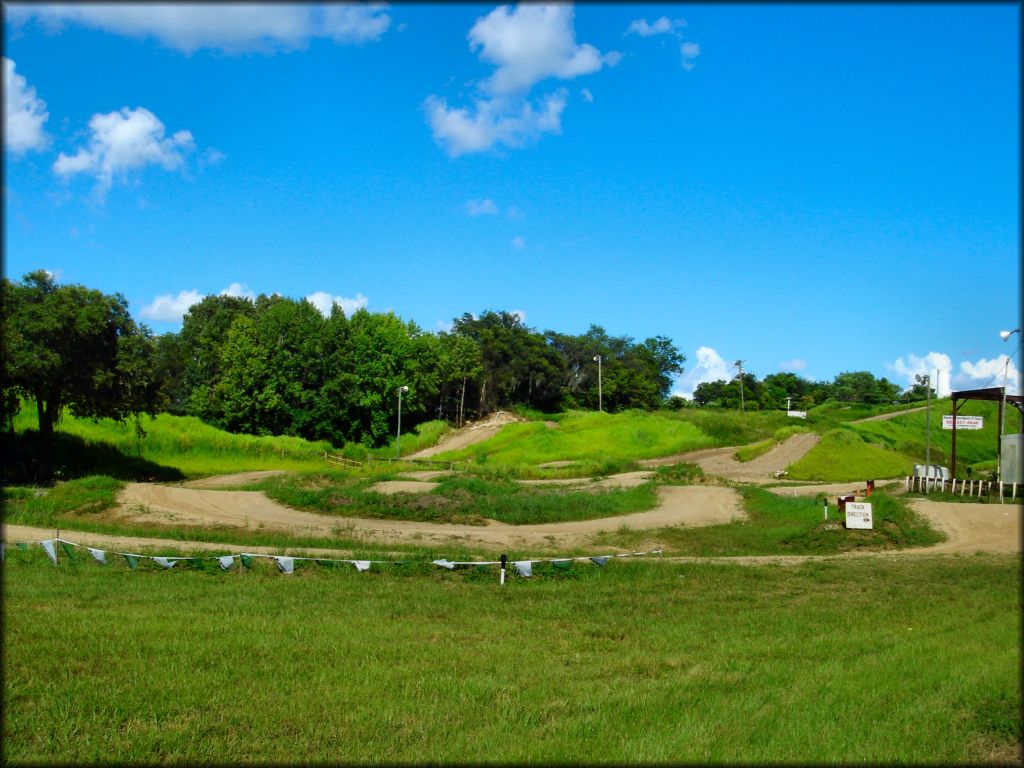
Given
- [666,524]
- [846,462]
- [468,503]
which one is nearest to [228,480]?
[468,503]

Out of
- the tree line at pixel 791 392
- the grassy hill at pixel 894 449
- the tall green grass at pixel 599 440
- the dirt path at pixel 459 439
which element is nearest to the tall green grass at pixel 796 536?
the grassy hill at pixel 894 449

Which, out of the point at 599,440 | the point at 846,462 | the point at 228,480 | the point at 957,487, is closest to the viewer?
the point at 957,487

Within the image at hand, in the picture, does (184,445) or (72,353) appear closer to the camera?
(72,353)

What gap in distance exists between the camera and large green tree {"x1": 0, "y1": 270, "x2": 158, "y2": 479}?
36188 mm

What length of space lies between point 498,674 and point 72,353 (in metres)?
35.5

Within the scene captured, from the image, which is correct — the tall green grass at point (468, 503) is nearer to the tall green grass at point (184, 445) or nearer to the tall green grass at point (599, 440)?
the tall green grass at point (184, 445)

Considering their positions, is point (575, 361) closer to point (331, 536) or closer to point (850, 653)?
point (331, 536)

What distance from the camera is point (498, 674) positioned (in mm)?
8867

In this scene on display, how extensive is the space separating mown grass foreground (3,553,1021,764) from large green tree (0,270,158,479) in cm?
2491

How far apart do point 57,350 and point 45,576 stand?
25618mm

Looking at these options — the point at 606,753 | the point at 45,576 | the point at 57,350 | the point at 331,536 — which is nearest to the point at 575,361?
the point at 57,350

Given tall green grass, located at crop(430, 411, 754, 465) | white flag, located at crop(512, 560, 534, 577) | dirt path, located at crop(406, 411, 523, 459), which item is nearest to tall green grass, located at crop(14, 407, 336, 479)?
dirt path, located at crop(406, 411, 523, 459)

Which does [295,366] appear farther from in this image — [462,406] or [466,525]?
[466,525]

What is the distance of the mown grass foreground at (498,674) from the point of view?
660cm
